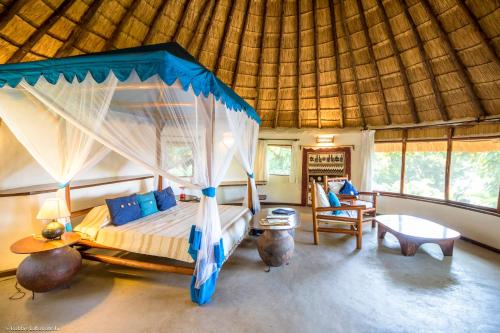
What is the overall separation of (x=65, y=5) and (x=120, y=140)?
6.95 feet

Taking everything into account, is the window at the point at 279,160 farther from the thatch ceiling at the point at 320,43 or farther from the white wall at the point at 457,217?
the white wall at the point at 457,217

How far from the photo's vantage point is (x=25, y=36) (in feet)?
9.68

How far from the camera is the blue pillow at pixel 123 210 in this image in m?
2.99

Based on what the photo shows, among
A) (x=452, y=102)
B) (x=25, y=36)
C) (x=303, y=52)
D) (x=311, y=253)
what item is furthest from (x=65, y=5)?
(x=452, y=102)

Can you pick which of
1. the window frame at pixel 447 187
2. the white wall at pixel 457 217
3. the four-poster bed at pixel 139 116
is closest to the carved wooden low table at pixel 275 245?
the four-poster bed at pixel 139 116

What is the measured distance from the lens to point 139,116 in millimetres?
2662

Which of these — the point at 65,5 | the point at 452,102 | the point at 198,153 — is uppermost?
the point at 65,5

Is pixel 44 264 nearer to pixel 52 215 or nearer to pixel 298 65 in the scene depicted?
pixel 52 215

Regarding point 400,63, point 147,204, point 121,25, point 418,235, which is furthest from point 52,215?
point 400,63

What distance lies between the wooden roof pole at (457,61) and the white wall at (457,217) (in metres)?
1.73

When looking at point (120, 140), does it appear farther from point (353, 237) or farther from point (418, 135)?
point (418, 135)

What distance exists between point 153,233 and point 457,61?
5.12m

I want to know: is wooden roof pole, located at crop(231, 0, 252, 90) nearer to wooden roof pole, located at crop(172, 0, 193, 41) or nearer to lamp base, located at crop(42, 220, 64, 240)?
wooden roof pole, located at crop(172, 0, 193, 41)

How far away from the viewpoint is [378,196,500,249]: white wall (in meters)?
3.82
